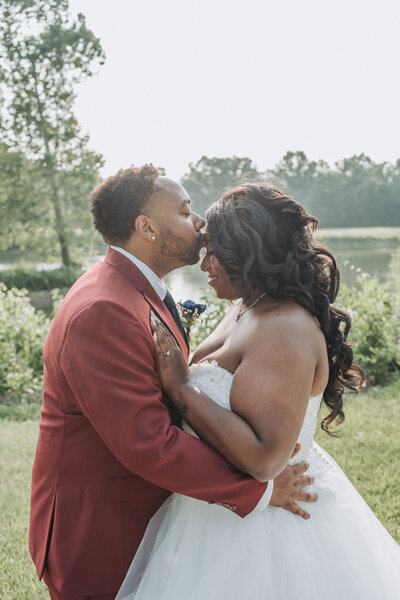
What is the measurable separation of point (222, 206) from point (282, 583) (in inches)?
60.9

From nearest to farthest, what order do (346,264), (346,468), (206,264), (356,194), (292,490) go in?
(292,490)
(206,264)
(346,468)
(346,264)
(356,194)

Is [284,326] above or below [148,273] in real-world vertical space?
below

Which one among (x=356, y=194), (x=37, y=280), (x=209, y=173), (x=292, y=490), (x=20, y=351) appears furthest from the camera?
(x=356, y=194)

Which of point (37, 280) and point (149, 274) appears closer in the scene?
point (149, 274)

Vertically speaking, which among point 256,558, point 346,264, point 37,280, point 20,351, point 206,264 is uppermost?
point 206,264

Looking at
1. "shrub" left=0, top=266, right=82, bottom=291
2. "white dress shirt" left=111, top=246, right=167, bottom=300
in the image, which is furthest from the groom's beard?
"shrub" left=0, top=266, right=82, bottom=291

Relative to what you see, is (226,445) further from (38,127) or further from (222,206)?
(38,127)

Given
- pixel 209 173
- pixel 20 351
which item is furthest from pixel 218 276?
pixel 209 173

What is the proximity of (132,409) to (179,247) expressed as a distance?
2.96 ft

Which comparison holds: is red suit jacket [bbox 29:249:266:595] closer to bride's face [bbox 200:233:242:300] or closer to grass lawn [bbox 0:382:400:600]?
bride's face [bbox 200:233:242:300]

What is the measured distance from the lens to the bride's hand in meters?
2.12

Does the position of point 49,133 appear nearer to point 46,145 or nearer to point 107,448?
point 46,145

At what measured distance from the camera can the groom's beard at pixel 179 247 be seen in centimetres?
249

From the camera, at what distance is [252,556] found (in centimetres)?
207
